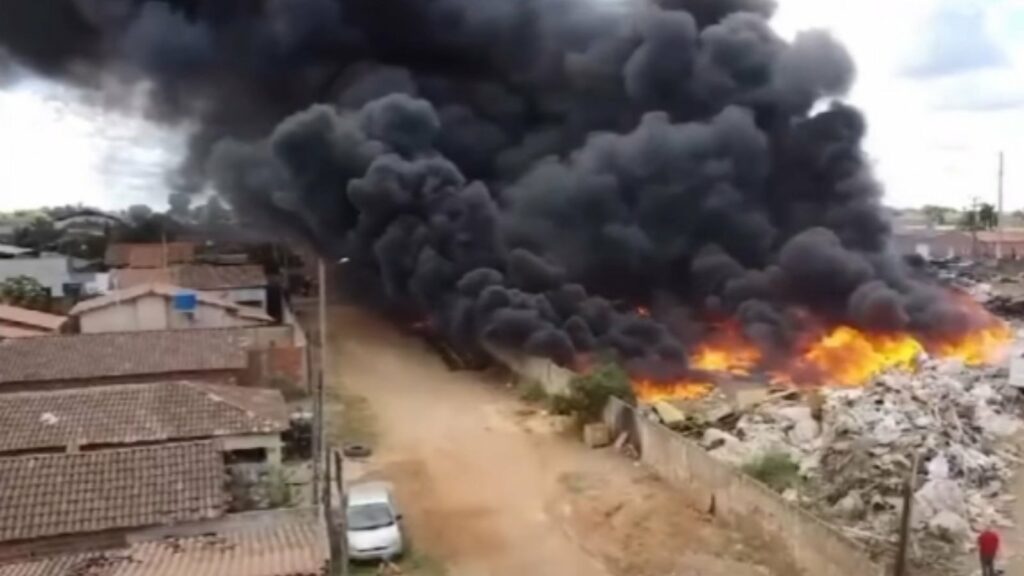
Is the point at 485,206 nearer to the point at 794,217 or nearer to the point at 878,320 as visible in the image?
the point at 794,217

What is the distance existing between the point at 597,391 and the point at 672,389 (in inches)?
198

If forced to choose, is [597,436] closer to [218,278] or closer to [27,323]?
[218,278]

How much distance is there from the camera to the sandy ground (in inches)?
643

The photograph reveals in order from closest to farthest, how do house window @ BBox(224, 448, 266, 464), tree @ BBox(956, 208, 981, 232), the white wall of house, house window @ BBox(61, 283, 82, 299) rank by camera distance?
1. house window @ BBox(224, 448, 266, 464)
2. the white wall of house
3. house window @ BBox(61, 283, 82, 299)
4. tree @ BBox(956, 208, 981, 232)

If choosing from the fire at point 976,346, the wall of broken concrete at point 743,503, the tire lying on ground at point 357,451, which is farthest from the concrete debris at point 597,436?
the fire at point 976,346

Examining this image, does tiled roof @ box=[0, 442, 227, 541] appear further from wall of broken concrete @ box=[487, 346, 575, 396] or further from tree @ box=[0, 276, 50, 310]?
tree @ box=[0, 276, 50, 310]

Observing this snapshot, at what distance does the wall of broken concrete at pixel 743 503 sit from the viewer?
45.5 feet

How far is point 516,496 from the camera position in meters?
19.8

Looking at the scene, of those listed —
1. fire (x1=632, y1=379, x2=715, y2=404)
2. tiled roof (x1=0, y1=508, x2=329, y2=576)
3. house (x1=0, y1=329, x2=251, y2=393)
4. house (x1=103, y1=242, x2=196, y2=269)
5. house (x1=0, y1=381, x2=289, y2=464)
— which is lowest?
tiled roof (x1=0, y1=508, x2=329, y2=576)

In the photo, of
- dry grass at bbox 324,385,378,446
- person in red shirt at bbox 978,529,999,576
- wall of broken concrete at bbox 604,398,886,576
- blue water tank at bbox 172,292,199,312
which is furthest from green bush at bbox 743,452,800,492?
blue water tank at bbox 172,292,199,312

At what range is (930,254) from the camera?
69.2m

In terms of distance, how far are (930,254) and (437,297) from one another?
153 feet

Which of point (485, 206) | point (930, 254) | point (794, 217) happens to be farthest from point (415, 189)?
point (930, 254)

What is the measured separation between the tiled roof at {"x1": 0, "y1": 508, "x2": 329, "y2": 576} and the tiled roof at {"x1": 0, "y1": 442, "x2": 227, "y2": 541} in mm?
430
